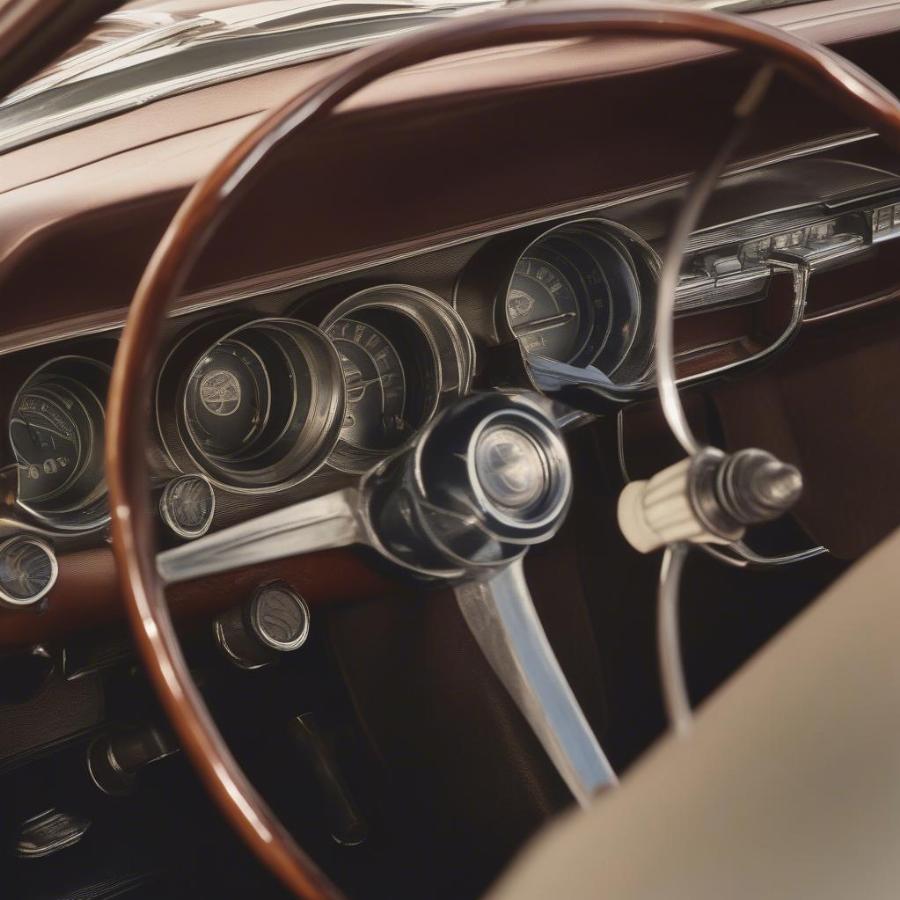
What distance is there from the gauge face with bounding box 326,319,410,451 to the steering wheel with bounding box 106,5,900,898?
282 mm

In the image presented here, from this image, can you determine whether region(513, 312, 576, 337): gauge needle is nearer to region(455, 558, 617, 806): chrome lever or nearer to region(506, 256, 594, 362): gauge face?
region(506, 256, 594, 362): gauge face

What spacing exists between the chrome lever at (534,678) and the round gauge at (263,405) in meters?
0.31

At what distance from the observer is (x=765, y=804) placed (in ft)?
1.65

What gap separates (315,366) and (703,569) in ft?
2.67

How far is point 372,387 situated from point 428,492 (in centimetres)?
43

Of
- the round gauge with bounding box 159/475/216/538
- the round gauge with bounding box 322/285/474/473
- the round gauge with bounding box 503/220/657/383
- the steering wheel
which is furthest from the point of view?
the round gauge with bounding box 503/220/657/383

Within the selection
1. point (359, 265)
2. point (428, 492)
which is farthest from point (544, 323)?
point (428, 492)

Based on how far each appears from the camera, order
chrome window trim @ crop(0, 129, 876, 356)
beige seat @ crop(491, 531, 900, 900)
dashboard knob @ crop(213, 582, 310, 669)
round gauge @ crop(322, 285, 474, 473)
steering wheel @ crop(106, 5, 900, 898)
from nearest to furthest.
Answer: beige seat @ crop(491, 531, 900, 900)
steering wheel @ crop(106, 5, 900, 898)
chrome window trim @ crop(0, 129, 876, 356)
dashboard knob @ crop(213, 582, 310, 669)
round gauge @ crop(322, 285, 474, 473)

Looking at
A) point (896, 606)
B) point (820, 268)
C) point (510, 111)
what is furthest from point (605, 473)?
point (896, 606)

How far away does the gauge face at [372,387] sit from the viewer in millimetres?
1611

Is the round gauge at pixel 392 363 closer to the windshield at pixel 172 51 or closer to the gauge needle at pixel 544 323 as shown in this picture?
the gauge needle at pixel 544 323

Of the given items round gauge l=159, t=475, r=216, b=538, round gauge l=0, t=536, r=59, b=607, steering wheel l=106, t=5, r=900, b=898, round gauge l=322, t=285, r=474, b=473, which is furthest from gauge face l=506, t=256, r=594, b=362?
round gauge l=0, t=536, r=59, b=607

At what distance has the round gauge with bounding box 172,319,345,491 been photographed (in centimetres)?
144

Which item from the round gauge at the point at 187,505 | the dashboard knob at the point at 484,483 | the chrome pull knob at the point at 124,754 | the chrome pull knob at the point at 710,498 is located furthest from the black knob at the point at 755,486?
the chrome pull knob at the point at 124,754
